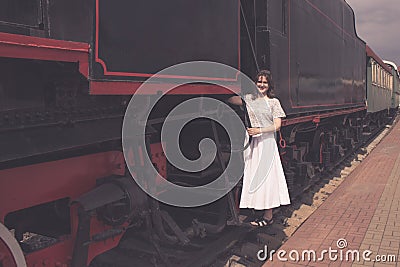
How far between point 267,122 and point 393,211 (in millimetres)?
2850

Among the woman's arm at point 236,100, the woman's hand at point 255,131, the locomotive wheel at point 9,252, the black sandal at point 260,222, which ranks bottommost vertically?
the black sandal at point 260,222

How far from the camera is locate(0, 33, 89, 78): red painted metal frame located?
5.45ft

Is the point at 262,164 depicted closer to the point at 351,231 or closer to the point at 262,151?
the point at 262,151

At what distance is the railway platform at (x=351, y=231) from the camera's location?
395 centimetres

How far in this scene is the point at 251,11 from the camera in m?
4.38

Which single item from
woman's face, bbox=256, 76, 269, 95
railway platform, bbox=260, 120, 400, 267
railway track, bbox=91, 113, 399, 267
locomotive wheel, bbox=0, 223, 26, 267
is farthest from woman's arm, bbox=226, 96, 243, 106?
locomotive wheel, bbox=0, 223, 26, 267

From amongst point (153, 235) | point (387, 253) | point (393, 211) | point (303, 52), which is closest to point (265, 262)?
point (387, 253)

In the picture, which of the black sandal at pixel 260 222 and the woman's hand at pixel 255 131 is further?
the black sandal at pixel 260 222

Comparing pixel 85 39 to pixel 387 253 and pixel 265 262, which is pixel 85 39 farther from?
pixel 387 253

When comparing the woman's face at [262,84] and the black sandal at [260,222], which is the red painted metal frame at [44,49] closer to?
the woman's face at [262,84]
